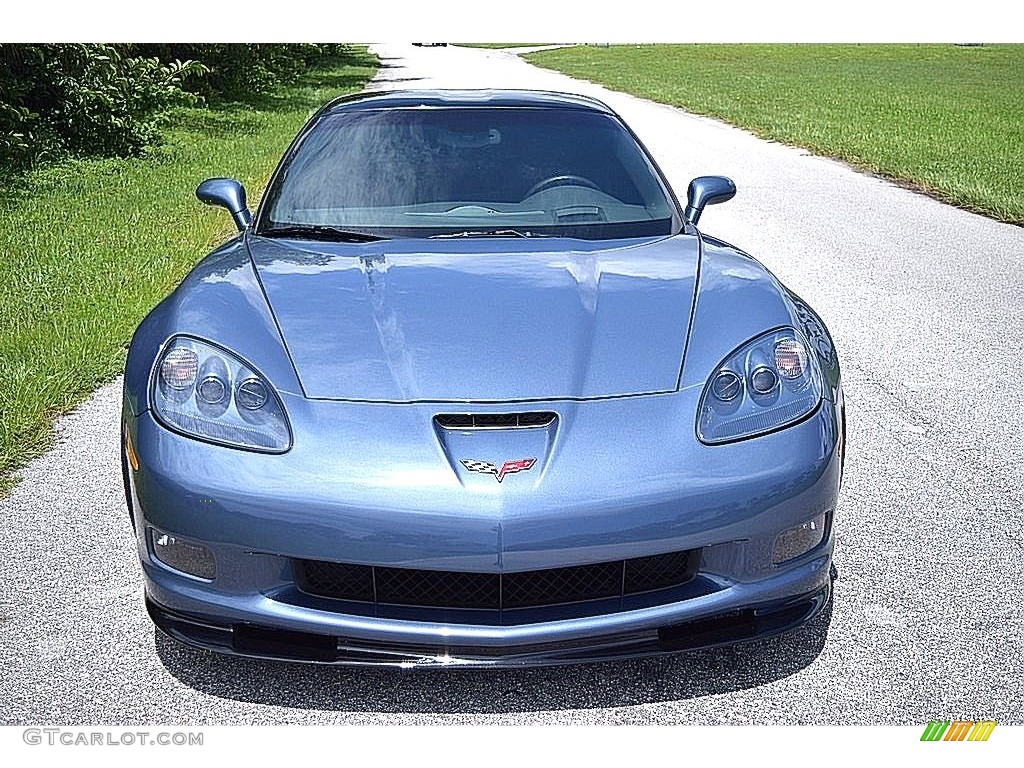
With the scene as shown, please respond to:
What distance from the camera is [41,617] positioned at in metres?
3.05

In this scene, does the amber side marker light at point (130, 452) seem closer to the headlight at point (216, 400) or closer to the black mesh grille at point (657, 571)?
the headlight at point (216, 400)

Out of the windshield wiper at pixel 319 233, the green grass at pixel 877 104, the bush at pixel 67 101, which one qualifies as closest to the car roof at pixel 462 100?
the windshield wiper at pixel 319 233

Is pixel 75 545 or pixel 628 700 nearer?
pixel 628 700

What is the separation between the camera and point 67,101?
1379 centimetres

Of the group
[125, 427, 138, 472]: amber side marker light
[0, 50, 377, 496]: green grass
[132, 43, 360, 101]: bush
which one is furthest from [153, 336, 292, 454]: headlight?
[132, 43, 360, 101]: bush

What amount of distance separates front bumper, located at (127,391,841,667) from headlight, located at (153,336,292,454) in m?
0.05

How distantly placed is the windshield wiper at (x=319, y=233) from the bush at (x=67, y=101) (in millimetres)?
10311

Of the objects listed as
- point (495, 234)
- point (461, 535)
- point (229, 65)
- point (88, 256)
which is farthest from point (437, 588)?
point (229, 65)

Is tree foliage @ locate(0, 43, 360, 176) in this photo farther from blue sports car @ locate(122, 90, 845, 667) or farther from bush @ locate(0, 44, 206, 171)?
blue sports car @ locate(122, 90, 845, 667)

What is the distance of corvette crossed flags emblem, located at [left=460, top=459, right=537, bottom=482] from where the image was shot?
2441mm

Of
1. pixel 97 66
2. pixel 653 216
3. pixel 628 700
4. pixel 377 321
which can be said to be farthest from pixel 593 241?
pixel 97 66

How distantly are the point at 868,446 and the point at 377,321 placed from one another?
2322 mm
